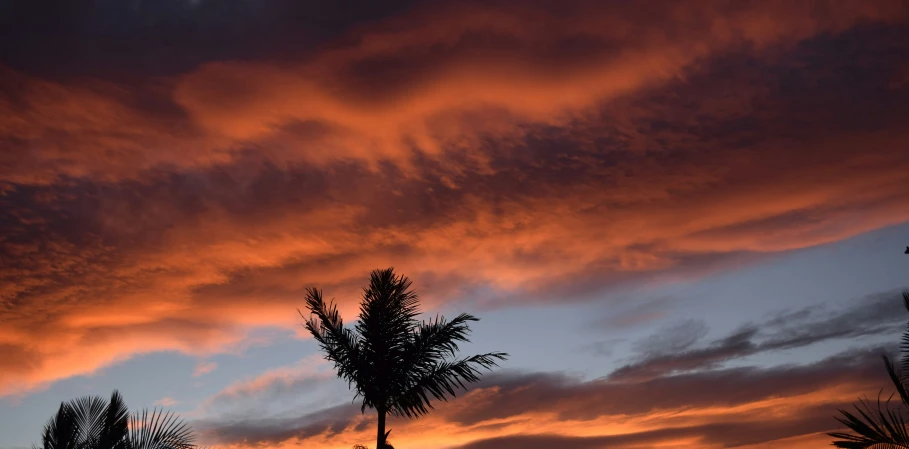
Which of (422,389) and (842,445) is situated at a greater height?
(422,389)

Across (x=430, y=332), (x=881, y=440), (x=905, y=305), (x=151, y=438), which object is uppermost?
(x=430, y=332)

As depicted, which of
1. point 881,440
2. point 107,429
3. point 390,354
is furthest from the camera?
point 390,354

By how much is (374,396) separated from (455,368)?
2108mm

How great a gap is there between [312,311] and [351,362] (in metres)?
1.76

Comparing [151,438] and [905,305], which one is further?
[905,305]

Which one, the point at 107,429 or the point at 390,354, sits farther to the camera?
the point at 390,354

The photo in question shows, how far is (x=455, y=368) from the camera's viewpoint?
19.0 meters

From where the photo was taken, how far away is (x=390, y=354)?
19172 mm

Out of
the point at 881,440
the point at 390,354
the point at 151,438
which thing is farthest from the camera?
the point at 390,354

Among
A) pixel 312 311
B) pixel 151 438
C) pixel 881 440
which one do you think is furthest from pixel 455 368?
pixel 881 440

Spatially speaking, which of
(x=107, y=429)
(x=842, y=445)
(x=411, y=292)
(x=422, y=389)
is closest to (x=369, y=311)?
(x=411, y=292)

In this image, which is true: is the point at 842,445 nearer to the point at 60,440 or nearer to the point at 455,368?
the point at 455,368

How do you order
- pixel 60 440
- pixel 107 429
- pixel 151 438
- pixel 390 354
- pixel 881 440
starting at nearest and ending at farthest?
pixel 151 438 < pixel 881 440 < pixel 107 429 < pixel 60 440 < pixel 390 354

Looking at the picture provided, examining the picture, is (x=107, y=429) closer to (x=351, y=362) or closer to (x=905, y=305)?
(x=351, y=362)
